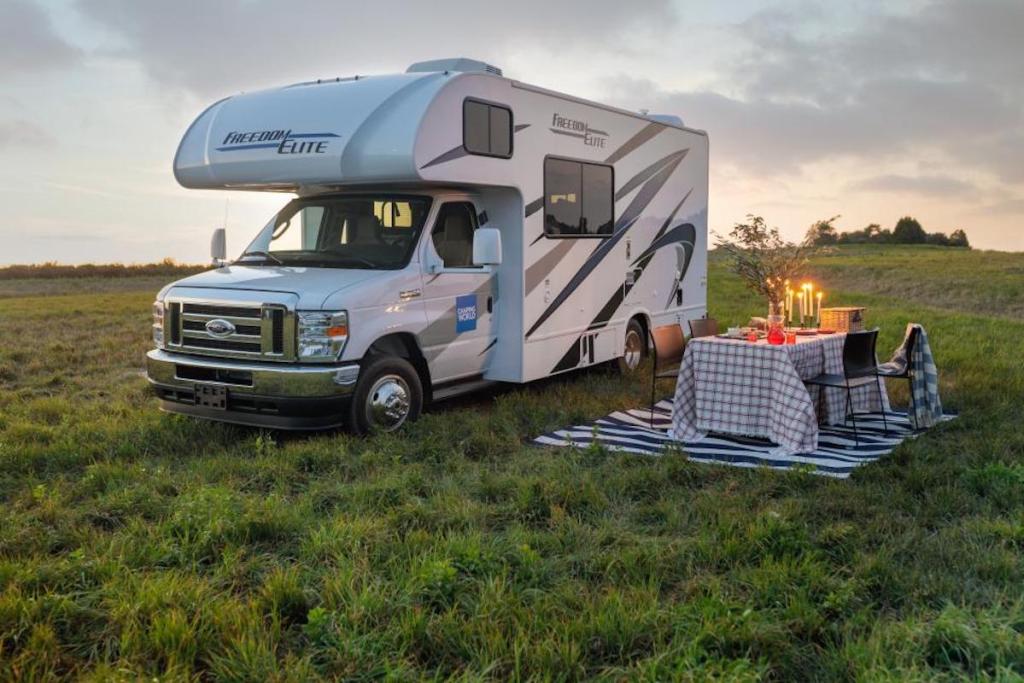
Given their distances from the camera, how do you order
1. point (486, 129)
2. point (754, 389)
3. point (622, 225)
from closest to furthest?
point (754, 389) → point (486, 129) → point (622, 225)

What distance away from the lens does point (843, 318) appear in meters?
8.77

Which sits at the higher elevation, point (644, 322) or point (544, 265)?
point (544, 265)

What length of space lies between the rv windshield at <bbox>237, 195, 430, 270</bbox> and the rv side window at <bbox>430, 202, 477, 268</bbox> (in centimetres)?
21

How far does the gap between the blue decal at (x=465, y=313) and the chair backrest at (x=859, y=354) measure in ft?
10.8

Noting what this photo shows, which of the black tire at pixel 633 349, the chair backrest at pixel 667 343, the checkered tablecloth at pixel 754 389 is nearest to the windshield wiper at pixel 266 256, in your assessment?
the chair backrest at pixel 667 343

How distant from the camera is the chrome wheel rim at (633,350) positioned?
36.2ft

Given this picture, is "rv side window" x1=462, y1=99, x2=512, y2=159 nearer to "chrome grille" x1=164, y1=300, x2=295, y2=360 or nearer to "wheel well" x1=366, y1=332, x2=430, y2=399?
"wheel well" x1=366, y1=332, x2=430, y2=399

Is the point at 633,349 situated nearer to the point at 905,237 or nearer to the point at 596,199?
the point at 596,199

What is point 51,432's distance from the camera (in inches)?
308

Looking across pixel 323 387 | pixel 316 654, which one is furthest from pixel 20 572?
pixel 323 387

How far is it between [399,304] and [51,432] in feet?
10.5

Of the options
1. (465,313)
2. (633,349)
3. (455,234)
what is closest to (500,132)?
(455,234)

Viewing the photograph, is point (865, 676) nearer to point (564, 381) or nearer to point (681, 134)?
point (564, 381)

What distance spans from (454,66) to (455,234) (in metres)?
1.53
